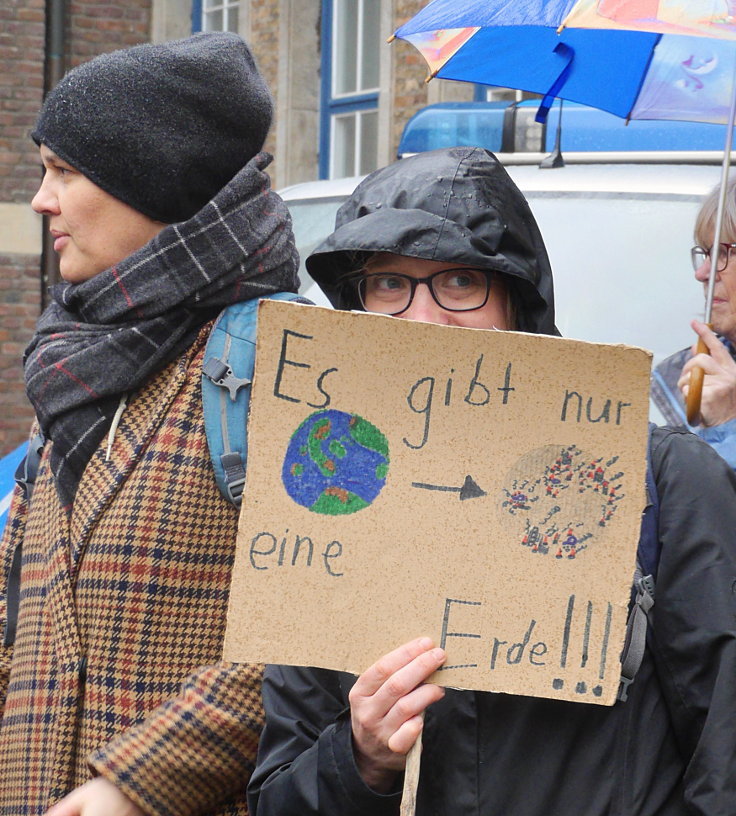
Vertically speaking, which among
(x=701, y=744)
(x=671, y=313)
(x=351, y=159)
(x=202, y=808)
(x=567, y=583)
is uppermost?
(x=351, y=159)

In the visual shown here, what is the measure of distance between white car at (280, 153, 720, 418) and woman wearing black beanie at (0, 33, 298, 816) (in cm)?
108

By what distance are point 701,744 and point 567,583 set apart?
0.78 feet

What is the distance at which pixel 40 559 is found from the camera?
7.20 feet

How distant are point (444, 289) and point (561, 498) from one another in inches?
16.5

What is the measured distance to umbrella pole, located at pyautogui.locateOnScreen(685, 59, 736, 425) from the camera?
2.73m

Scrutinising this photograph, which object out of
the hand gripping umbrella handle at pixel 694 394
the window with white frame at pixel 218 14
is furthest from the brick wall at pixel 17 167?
the hand gripping umbrella handle at pixel 694 394

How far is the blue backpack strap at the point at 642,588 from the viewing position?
162 cm

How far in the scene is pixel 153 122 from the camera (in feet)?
7.16

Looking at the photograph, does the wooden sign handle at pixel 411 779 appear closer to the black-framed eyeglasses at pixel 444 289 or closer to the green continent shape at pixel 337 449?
the green continent shape at pixel 337 449

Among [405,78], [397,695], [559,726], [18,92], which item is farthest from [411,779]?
[18,92]

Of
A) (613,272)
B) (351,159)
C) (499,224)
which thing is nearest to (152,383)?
(499,224)

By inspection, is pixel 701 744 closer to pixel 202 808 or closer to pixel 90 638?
pixel 202 808

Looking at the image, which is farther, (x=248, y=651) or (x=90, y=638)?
(x=90, y=638)

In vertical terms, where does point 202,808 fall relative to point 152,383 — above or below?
below
